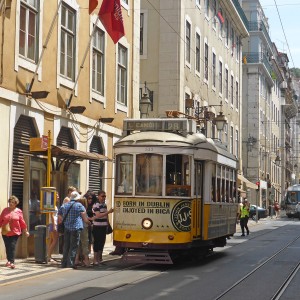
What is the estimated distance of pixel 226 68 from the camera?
150ft

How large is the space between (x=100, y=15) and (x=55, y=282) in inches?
346

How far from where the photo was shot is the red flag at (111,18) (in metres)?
19.3

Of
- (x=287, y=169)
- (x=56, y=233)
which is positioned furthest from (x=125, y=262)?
(x=287, y=169)

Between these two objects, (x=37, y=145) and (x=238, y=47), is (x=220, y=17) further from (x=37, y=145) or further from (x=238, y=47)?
(x=37, y=145)

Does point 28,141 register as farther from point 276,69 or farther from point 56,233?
point 276,69

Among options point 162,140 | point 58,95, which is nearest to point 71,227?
point 162,140

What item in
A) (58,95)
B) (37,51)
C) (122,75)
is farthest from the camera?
(122,75)

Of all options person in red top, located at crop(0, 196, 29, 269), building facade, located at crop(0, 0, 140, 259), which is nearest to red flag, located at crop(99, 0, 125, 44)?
building facade, located at crop(0, 0, 140, 259)

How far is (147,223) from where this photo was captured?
1534 cm

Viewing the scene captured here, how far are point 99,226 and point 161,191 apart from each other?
2053 millimetres

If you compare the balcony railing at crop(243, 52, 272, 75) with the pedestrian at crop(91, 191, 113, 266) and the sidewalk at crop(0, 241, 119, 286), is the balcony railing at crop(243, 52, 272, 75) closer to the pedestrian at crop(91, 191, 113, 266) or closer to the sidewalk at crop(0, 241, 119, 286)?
the pedestrian at crop(91, 191, 113, 266)

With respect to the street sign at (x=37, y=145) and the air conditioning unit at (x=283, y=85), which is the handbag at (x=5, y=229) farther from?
the air conditioning unit at (x=283, y=85)

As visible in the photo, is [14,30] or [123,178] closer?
[123,178]

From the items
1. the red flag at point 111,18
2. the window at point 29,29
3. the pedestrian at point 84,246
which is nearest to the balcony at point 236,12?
the red flag at point 111,18
